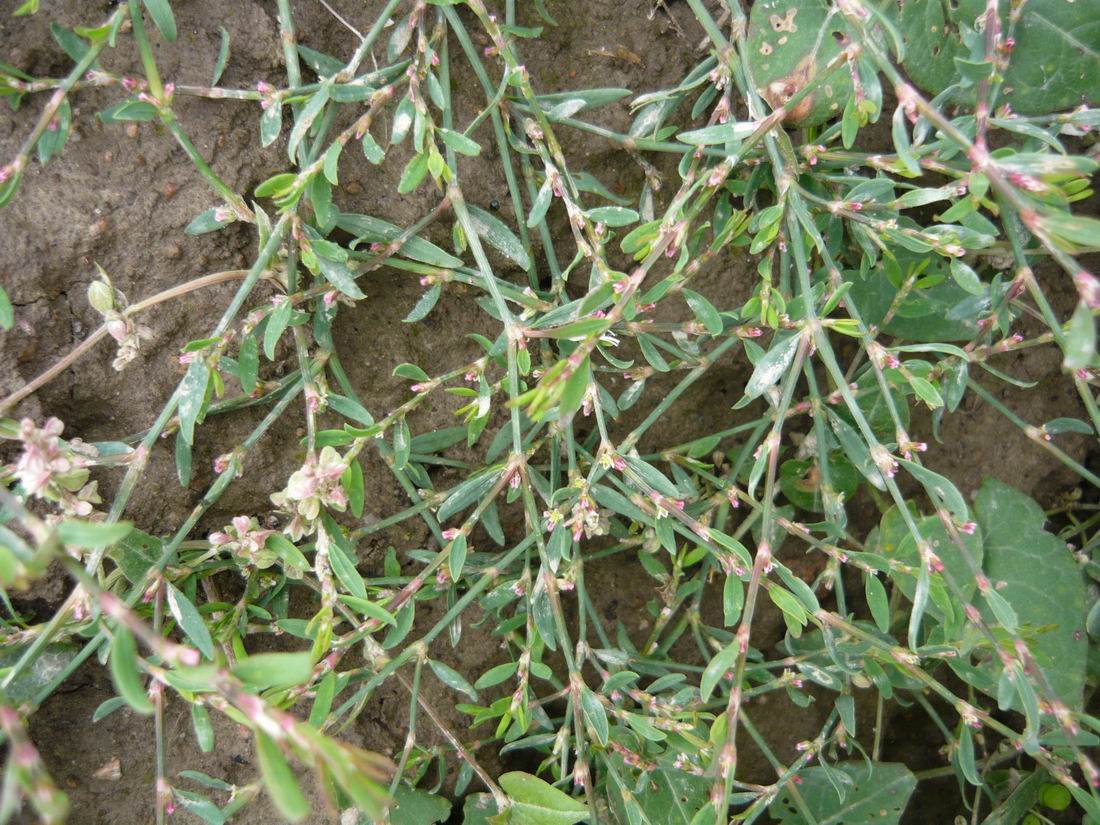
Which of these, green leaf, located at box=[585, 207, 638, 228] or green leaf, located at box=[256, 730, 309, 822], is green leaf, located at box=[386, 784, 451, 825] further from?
green leaf, located at box=[585, 207, 638, 228]

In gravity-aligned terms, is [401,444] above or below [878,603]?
above

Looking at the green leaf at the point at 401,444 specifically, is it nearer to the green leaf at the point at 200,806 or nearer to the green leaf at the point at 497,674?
the green leaf at the point at 497,674

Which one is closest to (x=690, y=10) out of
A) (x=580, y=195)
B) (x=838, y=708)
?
(x=580, y=195)

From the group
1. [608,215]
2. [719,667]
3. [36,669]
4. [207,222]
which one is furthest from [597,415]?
[36,669]

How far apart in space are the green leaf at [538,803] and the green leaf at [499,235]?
1.29 meters

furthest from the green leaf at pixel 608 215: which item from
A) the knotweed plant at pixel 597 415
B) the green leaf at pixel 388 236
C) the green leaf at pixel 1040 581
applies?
the green leaf at pixel 1040 581

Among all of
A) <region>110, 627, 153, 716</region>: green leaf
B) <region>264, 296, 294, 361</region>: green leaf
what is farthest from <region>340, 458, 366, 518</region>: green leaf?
<region>110, 627, 153, 716</region>: green leaf

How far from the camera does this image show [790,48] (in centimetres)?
213

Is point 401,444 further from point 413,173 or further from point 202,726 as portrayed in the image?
point 202,726

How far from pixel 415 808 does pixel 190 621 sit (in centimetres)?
86

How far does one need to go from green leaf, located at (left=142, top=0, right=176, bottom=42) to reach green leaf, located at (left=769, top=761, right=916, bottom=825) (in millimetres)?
2656

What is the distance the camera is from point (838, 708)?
224 cm

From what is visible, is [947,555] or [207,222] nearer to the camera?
[207,222]

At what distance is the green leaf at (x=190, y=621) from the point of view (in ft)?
5.83
